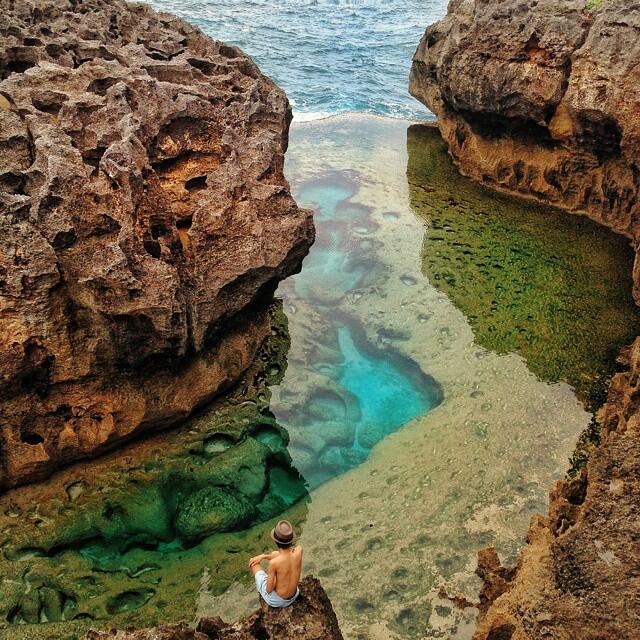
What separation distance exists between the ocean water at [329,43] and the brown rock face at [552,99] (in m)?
5.83

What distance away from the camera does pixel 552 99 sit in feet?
36.9

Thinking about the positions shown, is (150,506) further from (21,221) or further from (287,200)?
(287,200)

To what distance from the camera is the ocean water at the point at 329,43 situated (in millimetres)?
20422

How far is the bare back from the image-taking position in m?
4.05

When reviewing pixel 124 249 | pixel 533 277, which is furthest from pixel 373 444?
pixel 533 277

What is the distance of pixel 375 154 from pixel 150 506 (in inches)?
433

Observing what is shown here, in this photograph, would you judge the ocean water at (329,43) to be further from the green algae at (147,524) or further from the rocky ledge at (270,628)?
the rocky ledge at (270,628)

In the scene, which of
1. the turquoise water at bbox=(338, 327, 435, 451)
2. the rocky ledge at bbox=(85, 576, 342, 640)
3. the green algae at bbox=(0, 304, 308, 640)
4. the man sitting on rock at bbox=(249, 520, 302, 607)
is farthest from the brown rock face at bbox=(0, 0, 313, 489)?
the rocky ledge at bbox=(85, 576, 342, 640)

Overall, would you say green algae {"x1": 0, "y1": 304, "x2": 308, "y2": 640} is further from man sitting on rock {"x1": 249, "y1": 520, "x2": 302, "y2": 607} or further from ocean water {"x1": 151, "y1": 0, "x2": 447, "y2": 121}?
ocean water {"x1": 151, "y1": 0, "x2": 447, "y2": 121}

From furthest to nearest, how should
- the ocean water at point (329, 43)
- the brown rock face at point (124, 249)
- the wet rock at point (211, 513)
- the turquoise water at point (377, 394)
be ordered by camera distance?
the ocean water at point (329, 43), the turquoise water at point (377, 394), the wet rock at point (211, 513), the brown rock face at point (124, 249)

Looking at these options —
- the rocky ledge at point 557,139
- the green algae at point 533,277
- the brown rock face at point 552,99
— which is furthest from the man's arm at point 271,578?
the brown rock face at point 552,99

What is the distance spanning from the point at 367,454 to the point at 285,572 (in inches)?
135

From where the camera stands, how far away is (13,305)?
609 cm

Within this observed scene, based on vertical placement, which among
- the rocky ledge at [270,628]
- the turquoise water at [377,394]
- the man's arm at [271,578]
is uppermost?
the man's arm at [271,578]
